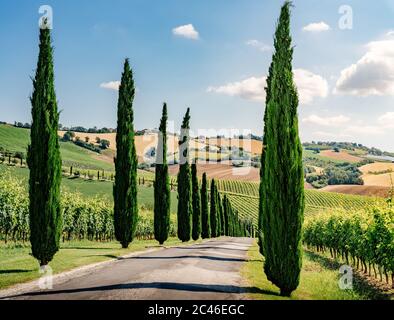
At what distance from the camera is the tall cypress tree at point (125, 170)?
24703 mm

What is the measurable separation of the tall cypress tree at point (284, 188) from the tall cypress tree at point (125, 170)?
13.9 m

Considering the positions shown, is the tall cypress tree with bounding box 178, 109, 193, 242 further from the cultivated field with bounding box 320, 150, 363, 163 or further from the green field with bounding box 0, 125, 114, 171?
the cultivated field with bounding box 320, 150, 363, 163

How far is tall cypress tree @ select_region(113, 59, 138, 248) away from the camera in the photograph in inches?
973

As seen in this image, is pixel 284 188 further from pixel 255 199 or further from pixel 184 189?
pixel 255 199

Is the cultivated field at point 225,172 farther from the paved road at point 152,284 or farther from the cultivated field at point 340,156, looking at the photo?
the paved road at point 152,284

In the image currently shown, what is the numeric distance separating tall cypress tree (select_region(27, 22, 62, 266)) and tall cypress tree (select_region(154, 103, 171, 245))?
15.2 m

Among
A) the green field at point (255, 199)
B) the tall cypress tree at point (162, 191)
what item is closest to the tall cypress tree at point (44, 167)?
the tall cypress tree at point (162, 191)

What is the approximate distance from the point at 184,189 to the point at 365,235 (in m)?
18.8

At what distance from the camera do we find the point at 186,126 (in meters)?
38.5

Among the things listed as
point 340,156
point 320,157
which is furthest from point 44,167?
point 340,156

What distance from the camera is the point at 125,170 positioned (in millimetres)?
25344

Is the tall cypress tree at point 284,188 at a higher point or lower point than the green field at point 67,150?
lower

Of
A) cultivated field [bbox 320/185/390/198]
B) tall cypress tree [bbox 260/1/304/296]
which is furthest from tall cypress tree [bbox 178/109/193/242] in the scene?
cultivated field [bbox 320/185/390/198]
